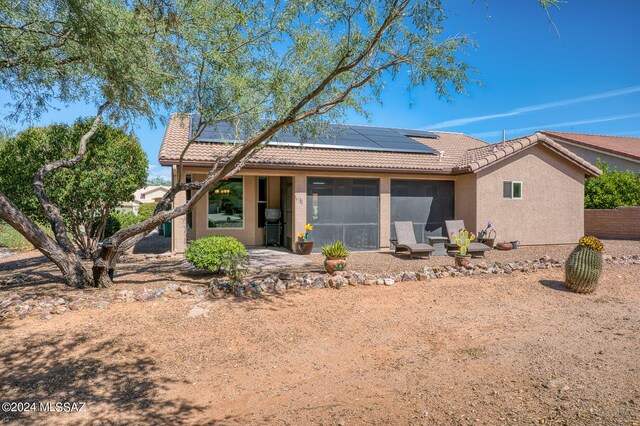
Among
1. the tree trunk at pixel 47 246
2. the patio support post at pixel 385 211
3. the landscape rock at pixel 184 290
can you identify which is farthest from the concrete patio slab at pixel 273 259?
the tree trunk at pixel 47 246

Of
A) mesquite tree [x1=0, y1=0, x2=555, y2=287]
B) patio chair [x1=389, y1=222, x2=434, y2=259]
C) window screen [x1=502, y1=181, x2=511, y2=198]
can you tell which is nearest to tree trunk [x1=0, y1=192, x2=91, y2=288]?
mesquite tree [x1=0, y1=0, x2=555, y2=287]

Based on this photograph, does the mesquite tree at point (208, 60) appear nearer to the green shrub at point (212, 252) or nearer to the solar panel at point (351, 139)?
the green shrub at point (212, 252)

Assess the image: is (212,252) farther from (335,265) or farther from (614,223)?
(614,223)

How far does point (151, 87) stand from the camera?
23.5 feet

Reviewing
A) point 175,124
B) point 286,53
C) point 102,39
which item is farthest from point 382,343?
point 175,124

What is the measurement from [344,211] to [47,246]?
849 centimetres

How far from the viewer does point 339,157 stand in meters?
13.1

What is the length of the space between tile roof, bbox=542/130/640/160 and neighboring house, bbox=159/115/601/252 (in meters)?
9.41

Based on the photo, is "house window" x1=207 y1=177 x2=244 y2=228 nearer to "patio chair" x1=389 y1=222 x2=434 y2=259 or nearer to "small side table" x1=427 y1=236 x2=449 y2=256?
"patio chair" x1=389 y1=222 x2=434 y2=259

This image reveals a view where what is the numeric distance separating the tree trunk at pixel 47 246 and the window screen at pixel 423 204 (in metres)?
9.70

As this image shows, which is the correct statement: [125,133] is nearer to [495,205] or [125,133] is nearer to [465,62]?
[465,62]

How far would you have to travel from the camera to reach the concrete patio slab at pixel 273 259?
9.76 meters

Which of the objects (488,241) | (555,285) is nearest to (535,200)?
(488,241)

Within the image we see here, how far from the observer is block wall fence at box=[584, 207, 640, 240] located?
16656mm
